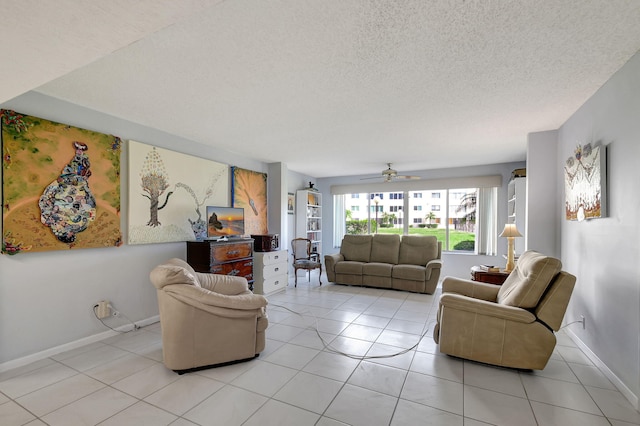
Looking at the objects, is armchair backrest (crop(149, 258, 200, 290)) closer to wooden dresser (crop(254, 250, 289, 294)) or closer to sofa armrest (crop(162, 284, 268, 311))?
sofa armrest (crop(162, 284, 268, 311))

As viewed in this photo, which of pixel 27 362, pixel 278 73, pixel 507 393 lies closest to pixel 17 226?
pixel 27 362

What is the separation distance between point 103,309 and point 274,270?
2475 mm

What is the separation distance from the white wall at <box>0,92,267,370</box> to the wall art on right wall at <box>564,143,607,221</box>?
4.66 metres

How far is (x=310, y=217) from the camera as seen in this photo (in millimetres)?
6980

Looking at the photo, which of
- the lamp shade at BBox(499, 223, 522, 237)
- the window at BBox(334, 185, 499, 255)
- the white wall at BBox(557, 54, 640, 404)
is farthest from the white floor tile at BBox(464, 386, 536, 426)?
the window at BBox(334, 185, 499, 255)

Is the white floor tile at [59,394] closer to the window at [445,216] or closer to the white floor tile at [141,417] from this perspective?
the white floor tile at [141,417]

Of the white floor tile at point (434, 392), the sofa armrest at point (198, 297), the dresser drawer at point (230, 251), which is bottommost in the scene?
the white floor tile at point (434, 392)

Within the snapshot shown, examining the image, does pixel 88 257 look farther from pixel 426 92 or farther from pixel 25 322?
pixel 426 92

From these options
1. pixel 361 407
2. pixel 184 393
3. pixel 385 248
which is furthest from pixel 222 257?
pixel 385 248

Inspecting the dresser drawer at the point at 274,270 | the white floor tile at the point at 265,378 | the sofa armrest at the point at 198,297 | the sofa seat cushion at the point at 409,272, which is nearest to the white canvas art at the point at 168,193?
the dresser drawer at the point at 274,270

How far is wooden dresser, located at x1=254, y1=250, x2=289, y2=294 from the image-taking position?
4688 mm

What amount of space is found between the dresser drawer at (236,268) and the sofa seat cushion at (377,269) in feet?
7.31

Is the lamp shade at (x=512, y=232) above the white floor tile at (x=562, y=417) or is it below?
above

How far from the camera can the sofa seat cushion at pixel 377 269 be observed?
17.2 feet
